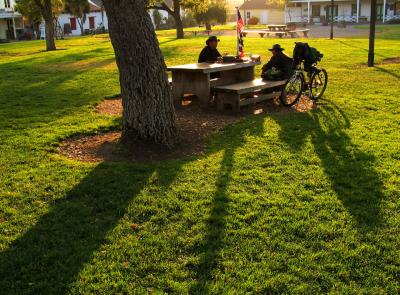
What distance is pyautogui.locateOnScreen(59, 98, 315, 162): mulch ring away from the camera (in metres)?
6.37

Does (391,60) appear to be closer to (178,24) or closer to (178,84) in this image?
(178,84)

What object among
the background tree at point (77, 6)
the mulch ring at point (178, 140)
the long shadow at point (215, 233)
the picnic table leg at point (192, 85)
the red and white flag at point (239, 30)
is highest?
the background tree at point (77, 6)

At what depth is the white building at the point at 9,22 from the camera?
52500 mm

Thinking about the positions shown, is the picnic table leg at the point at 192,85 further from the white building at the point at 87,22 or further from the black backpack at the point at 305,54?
the white building at the point at 87,22

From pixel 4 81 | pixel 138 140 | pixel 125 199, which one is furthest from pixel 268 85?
pixel 4 81

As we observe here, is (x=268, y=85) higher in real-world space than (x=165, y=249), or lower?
higher

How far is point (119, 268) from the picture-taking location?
12.2 feet

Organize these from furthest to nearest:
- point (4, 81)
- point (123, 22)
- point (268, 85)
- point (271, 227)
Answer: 1. point (4, 81)
2. point (268, 85)
3. point (123, 22)
4. point (271, 227)

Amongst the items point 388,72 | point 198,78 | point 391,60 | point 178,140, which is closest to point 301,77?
point 198,78

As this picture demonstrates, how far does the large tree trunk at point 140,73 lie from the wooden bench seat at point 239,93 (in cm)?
225

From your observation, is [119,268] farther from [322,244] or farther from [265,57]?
[265,57]

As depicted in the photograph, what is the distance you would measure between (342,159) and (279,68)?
13.6ft

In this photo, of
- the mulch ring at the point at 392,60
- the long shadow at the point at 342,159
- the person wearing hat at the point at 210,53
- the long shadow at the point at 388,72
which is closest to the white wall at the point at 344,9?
the mulch ring at the point at 392,60

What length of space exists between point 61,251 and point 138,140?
2.81 metres
